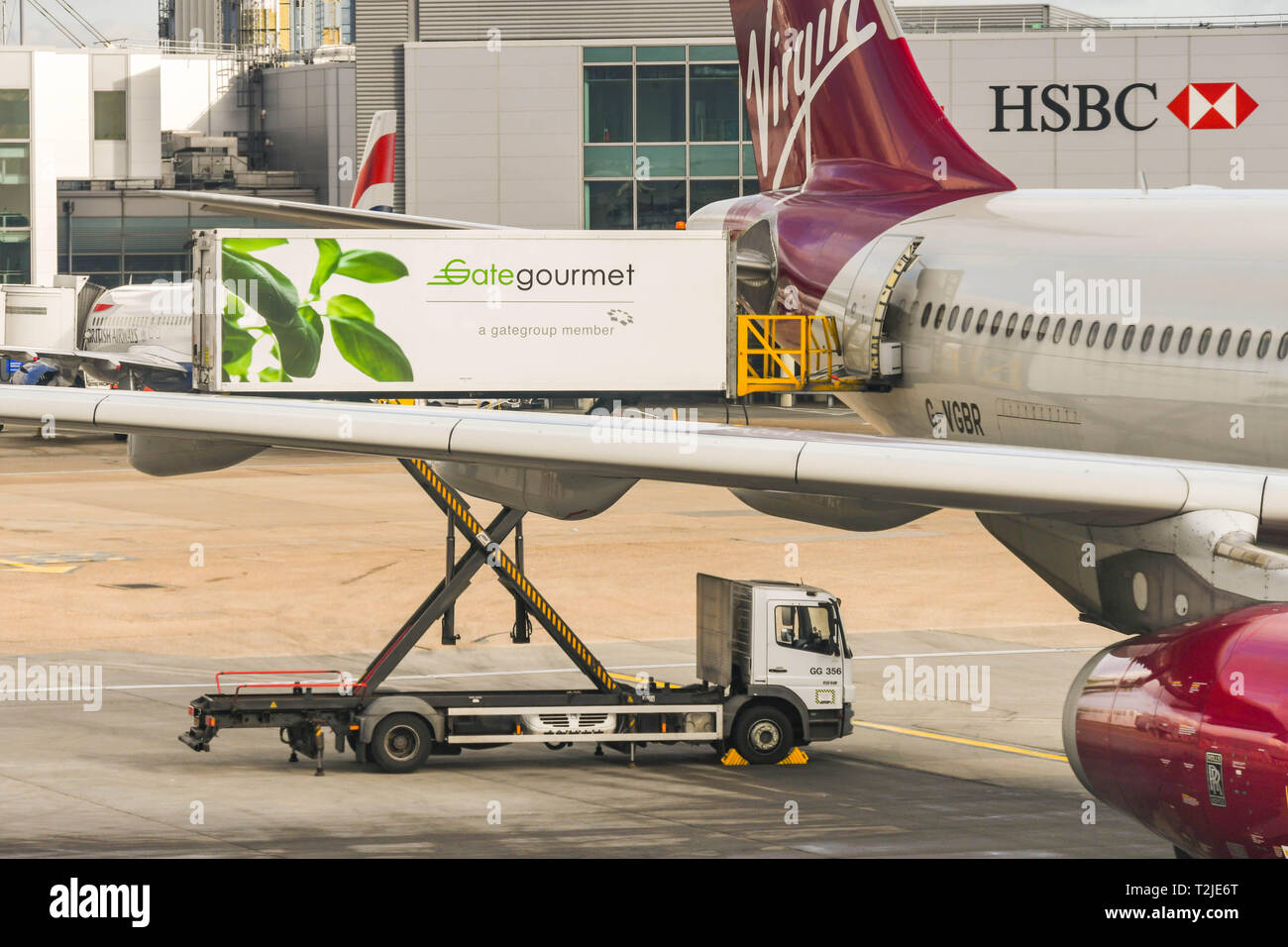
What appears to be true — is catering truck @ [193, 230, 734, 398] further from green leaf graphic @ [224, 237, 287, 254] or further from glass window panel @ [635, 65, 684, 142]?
glass window panel @ [635, 65, 684, 142]

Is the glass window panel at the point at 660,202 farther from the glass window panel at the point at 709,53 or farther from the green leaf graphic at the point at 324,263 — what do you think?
the green leaf graphic at the point at 324,263

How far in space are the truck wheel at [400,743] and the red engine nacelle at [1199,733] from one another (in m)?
10.2

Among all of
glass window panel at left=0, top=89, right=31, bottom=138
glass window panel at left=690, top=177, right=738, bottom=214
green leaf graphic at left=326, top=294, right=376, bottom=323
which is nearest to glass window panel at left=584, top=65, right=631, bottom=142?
glass window panel at left=690, top=177, right=738, bottom=214

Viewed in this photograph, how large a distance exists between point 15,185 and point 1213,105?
223 ft

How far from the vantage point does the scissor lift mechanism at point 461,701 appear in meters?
20.3

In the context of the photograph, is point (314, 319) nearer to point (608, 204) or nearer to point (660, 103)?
point (608, 204)

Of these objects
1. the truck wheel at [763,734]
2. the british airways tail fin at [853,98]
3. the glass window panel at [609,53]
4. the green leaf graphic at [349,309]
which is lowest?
the truck wheel at [763,734]

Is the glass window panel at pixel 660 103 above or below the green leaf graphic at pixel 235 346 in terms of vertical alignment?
above

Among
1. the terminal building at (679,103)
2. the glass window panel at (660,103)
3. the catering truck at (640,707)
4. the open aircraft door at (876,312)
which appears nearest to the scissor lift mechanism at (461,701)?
the catering truck at (640,707)

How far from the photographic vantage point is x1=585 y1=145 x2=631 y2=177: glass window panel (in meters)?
80.2

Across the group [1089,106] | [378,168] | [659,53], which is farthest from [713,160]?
[378,168]

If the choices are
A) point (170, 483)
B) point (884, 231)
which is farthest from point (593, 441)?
point (170, 483)

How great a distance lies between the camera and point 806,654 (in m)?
21.4
